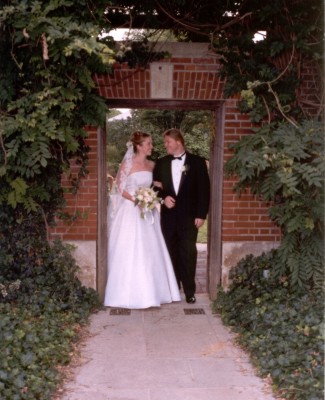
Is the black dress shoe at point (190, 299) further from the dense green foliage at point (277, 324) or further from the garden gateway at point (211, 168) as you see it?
the dense green foliage at point (277, 324)

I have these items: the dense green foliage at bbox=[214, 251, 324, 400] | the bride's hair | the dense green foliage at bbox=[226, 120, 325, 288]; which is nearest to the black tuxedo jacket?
the bride's hair

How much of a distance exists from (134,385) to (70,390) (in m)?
0.51

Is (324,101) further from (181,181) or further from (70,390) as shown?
(70,390)

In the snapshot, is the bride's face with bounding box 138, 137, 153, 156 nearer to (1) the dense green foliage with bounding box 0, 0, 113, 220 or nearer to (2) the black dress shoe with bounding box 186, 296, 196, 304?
(1) the dense green foliage with bounding box 0, 0, 113, 220

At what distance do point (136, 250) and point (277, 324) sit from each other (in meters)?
2.25

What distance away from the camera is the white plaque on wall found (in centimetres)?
655

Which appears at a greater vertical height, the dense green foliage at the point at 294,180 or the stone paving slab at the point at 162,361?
the dense green foliage at the point at 294,180

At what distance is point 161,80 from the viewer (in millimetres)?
6566

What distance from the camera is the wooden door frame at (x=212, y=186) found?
267 inches

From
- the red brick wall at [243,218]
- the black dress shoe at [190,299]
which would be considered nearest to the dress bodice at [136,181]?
the red brick wall at [243,218]

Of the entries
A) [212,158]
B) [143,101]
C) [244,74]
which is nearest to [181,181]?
[212,158]

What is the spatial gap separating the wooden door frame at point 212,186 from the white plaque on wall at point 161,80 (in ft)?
0.57

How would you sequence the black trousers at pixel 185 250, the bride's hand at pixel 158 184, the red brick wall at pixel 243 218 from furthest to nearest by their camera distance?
1. the bride's hand at pixel 158 184
2. the black trousers at pixel 185 250
3. the red brick wall at pixel 243 218

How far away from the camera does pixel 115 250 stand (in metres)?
7.17
